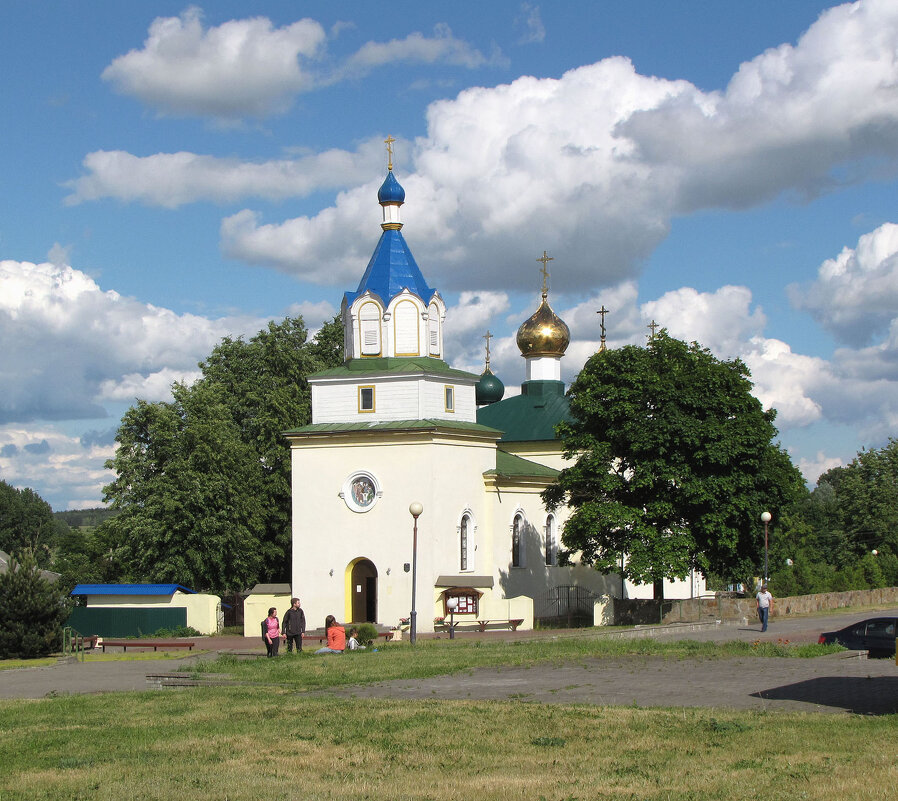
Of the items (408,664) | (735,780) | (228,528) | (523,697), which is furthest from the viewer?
(228,528)

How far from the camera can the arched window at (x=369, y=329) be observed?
37.2m

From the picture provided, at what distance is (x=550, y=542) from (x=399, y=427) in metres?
9.06

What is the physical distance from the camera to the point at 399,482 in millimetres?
35688

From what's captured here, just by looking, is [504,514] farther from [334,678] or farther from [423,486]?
[334,678]

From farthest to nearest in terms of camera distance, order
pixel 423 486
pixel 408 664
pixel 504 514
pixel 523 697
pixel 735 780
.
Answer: pixel 504 514 → pixel 423 486 → pixel 408 664 → pixel 523 697 → pixel 735 780

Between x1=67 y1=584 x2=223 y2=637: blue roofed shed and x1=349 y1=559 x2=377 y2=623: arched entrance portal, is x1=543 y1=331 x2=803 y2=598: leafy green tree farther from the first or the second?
x1=67 y1=584 x2=223 y2=637: blue roofed shed

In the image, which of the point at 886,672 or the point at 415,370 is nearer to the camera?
the point at 886,672

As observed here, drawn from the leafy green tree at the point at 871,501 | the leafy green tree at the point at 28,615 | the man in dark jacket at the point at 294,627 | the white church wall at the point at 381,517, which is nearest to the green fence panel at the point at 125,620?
the white church wall at the point at 381,517

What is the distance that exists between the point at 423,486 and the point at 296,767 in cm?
2341

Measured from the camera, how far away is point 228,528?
4331 cm

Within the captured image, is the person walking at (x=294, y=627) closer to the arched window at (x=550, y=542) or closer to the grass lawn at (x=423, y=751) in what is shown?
the grass lawn at (x=423, y=751)

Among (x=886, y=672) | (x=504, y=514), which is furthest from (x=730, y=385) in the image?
(x=886, y=672)

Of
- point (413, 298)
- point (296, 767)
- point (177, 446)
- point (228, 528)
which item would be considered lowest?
point (296, 767)

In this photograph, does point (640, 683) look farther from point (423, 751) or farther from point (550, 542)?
point (550, 542)
